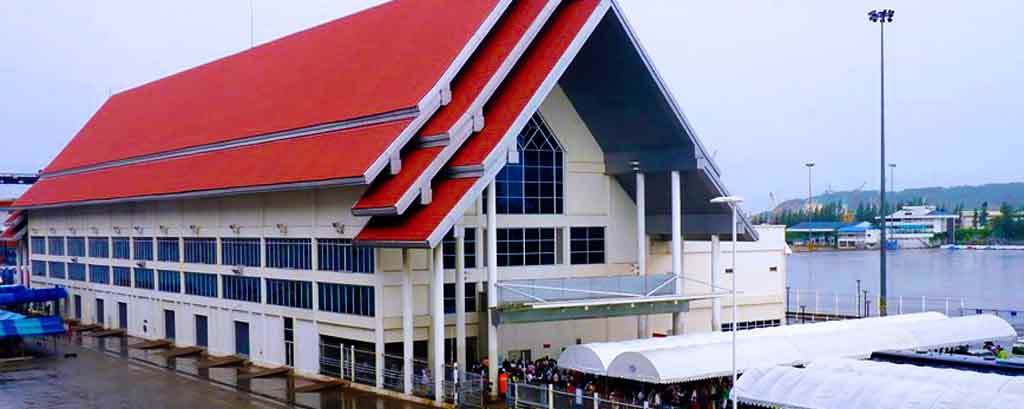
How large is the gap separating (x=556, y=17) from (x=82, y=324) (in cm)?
4104

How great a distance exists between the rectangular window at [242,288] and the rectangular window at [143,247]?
33.0 feet

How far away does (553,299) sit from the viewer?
37125 mm

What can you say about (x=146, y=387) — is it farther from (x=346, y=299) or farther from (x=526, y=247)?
(x=526, y=247)

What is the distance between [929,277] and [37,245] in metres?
107

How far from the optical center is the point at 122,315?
6028 cm

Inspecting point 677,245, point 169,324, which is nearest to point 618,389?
point 677,245

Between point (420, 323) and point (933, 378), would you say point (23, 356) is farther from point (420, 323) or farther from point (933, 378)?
point (933, 378)

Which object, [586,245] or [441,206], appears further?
[586,245]

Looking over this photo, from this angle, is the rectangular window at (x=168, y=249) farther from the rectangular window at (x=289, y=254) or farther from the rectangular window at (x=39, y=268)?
the rectangular window at (x=39, y=268)

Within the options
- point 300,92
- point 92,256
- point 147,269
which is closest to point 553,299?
point 300,92

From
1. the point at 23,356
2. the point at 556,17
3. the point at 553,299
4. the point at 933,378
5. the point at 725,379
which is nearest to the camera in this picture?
the point at 933,378

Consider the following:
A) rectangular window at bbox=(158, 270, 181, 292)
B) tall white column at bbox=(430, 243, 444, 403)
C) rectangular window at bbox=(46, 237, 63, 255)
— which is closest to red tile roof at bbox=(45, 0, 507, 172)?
rectangular window at bbox=(46, 237, 63, 255)

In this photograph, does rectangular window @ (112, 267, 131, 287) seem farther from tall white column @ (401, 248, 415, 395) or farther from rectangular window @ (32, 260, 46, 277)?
tall white column @ (401, 248, 415, 395)

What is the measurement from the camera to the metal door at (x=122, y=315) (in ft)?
196
